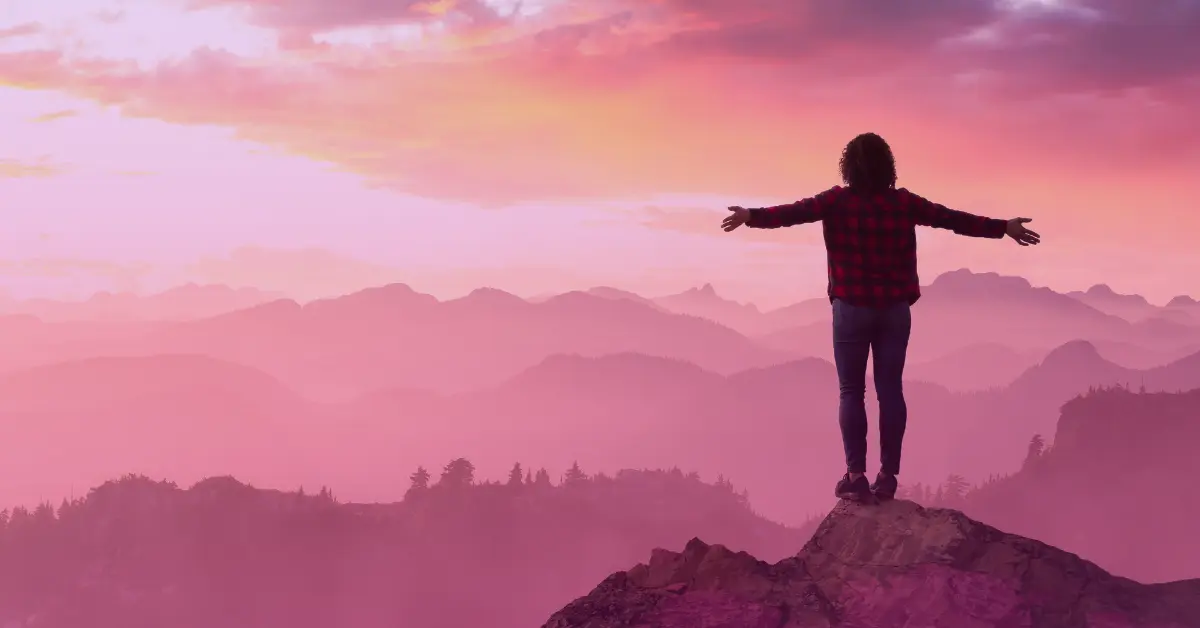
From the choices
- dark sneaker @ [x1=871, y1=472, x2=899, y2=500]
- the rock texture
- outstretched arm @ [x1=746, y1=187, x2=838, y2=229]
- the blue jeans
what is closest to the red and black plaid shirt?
outstretched arm @ [x1=746, y1=187, x2=838, y2=229]

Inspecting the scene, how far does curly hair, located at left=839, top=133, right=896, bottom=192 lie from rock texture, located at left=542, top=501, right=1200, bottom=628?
3.29m

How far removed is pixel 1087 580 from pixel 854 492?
228 cm

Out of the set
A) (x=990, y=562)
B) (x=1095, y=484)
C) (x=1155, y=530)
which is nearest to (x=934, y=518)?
(x=990, y=562)

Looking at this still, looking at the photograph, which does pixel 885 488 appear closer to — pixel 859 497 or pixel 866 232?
pixel 859 497

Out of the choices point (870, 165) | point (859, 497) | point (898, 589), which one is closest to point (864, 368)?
point (859, 497)

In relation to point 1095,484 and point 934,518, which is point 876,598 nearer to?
point 934,518

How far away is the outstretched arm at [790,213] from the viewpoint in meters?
9.18

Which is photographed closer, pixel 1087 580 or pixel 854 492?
pixel 1087 580

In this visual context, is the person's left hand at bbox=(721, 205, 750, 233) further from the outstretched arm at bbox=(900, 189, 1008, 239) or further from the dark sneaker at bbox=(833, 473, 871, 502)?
the dark sneaker at bbox=(833, 473, 871, 502)

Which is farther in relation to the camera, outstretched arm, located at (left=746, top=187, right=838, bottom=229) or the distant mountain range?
the distant mountain range

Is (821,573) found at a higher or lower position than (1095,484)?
higher

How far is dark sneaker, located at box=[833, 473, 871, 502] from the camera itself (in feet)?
33.0

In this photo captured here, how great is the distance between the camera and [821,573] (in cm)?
935

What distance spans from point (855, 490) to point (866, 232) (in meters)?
2.76
